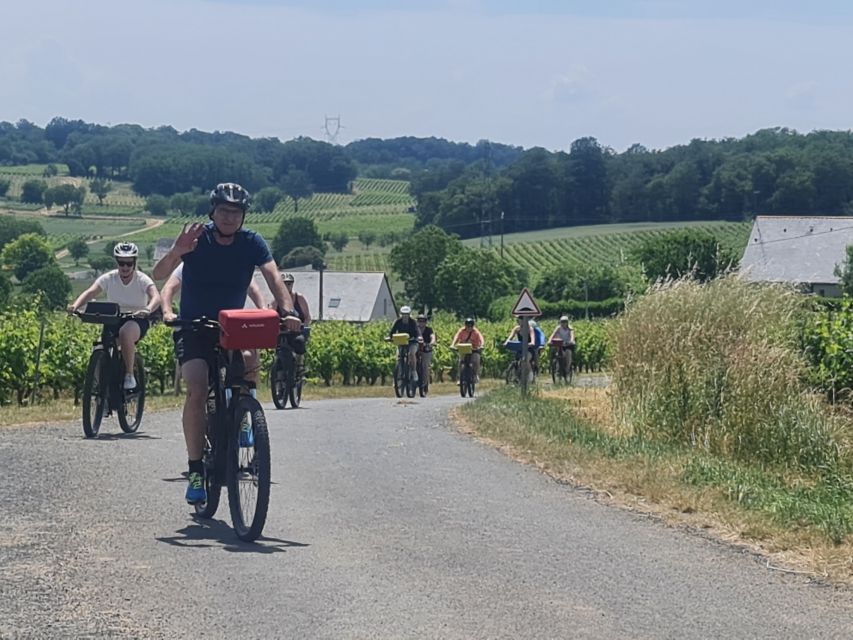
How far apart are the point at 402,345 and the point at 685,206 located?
90.2 m

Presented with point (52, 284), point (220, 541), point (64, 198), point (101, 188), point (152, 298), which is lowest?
point (52, 284)

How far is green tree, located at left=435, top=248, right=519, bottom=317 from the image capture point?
92312mm

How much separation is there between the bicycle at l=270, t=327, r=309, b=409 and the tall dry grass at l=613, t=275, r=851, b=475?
13.9ft

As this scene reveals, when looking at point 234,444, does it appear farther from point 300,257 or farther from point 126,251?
point 300,257

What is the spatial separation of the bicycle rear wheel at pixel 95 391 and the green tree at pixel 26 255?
58280 millimetres

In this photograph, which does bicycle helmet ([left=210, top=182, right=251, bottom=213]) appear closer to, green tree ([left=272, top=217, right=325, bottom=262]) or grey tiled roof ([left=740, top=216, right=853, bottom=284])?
grey tiled roof ([left=740, top=216, right=853, bottom=284])

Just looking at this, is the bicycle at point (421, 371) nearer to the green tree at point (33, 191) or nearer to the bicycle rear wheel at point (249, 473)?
the bicycle rear wheel at point (249, 473)

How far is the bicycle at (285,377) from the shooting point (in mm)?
18000

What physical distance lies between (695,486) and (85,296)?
558cm

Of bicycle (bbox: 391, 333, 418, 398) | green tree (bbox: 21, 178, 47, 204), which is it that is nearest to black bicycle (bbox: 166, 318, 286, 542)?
bicycle (bbox: 391, 333, 418, 398)

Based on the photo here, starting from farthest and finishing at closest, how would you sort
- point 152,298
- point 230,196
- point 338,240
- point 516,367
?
point 338,240, point 516,367, point 152,298, point 230,196

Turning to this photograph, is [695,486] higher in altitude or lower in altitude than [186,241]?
lower

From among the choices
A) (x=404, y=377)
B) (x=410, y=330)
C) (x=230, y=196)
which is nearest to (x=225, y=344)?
(x=230, y=196)

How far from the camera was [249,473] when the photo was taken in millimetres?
7477
